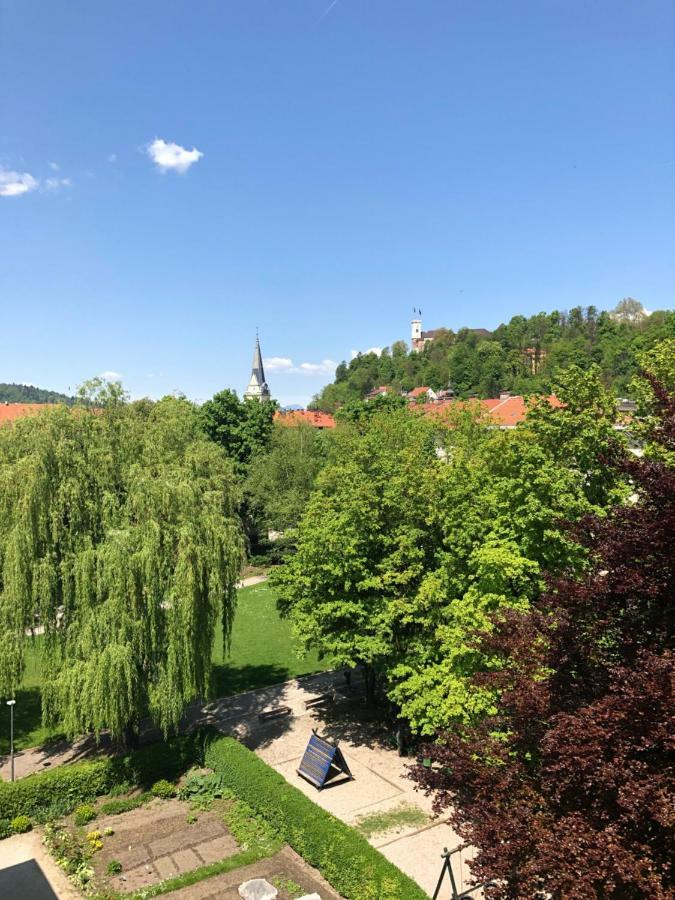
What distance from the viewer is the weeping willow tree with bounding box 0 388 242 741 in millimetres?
15945

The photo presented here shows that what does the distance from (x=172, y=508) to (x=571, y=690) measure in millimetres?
11592

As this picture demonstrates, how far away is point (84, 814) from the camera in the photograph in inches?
613

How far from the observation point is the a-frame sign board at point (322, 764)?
55.9 ft

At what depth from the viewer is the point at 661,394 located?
8945mm

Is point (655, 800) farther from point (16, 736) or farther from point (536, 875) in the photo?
point (16, 736)

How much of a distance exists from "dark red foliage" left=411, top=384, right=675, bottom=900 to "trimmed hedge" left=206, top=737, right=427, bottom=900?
3.36 m

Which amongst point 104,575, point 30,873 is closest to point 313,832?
point 30,873

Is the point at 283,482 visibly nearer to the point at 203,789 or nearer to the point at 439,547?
the point at 439,547

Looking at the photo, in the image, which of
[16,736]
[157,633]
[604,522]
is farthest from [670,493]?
[16,736]

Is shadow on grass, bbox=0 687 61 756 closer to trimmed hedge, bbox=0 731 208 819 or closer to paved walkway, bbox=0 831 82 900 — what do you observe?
trimmed hedge, bbox=0 731 208 819

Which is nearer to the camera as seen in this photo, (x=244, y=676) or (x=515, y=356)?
(x=244, y=676)

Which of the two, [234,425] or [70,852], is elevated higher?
[234,425]

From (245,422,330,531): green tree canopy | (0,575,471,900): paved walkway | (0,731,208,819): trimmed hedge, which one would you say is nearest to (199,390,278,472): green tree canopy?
(245,422,330,531): green tree canopy

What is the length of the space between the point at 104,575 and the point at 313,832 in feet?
25.0
